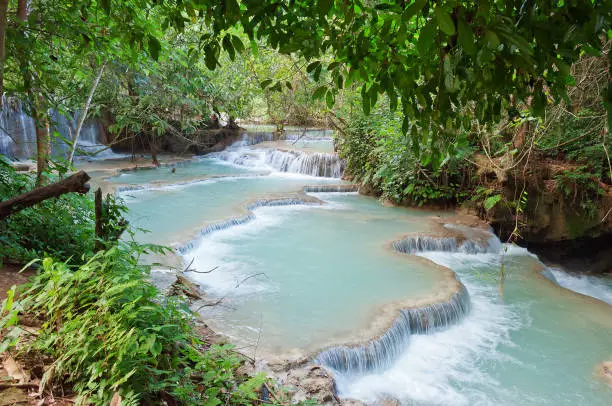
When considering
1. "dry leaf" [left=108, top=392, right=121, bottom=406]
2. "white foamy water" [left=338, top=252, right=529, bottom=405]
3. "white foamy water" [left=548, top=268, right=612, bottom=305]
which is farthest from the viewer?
"white foamy water" [left=548, top=268, right=612, bottom=305]

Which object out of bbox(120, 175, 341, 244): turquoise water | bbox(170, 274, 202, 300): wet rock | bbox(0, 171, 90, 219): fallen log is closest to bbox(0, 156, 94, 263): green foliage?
bbox(0, 171, 90, 219): fallen log

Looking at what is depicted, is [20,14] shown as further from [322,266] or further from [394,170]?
[394,170]

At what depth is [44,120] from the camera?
4469 millimetres

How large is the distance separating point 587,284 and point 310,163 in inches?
382

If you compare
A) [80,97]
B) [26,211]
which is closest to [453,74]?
[26,211]

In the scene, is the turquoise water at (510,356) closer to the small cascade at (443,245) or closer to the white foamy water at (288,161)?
the small cascade at (443,245)

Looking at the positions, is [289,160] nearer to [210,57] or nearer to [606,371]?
[606,371]

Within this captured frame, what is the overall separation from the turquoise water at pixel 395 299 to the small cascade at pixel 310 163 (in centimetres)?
564

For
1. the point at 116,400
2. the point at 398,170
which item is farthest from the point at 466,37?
the point at 398,170

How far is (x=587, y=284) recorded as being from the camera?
846 cm

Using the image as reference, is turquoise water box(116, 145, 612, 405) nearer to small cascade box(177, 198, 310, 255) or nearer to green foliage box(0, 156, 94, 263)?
small cascade box(177, 198, 310, 255)

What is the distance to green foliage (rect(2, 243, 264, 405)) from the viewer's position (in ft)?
7.11

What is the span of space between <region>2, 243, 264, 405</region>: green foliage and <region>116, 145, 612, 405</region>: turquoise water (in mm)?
1671

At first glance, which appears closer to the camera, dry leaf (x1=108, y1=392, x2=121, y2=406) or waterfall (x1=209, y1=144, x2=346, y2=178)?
dry leaf (x1=108, y1=392, x2=121, y2=406)
